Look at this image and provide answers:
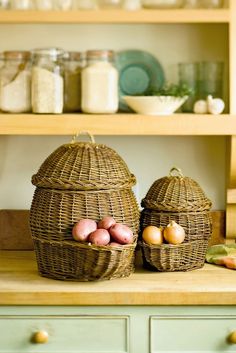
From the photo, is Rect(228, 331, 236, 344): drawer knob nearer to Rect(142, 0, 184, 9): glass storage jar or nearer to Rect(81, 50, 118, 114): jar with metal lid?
Rect(81, 50, 118, 114): jar with metal lid

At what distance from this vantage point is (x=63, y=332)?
8.45 ft

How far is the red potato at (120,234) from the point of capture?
2.58m

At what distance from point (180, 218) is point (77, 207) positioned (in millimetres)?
364

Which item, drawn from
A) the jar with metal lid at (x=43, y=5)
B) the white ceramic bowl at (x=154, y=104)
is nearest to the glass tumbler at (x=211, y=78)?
the white ceramic bowl at (x=154, y=104)

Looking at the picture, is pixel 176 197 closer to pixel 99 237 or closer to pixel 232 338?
pixel 99 237

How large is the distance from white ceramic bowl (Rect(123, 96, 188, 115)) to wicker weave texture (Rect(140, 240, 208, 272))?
49 cm

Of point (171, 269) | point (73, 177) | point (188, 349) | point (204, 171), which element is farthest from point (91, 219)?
point (204, 171)

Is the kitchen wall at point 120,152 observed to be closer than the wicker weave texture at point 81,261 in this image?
No

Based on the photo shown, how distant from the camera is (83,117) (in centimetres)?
290

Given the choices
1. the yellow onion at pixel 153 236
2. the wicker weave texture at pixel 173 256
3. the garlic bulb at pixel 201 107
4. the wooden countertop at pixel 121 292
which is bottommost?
the wooden countertop at pixel 121 292

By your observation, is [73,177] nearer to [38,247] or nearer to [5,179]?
[38,247]

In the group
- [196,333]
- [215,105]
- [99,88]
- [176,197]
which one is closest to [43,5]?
[99,88]

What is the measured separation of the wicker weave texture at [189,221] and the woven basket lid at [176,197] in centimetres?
2

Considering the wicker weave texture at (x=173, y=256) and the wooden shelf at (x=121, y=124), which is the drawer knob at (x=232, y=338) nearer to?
the wicker weave texture at (x=173, y=256)
